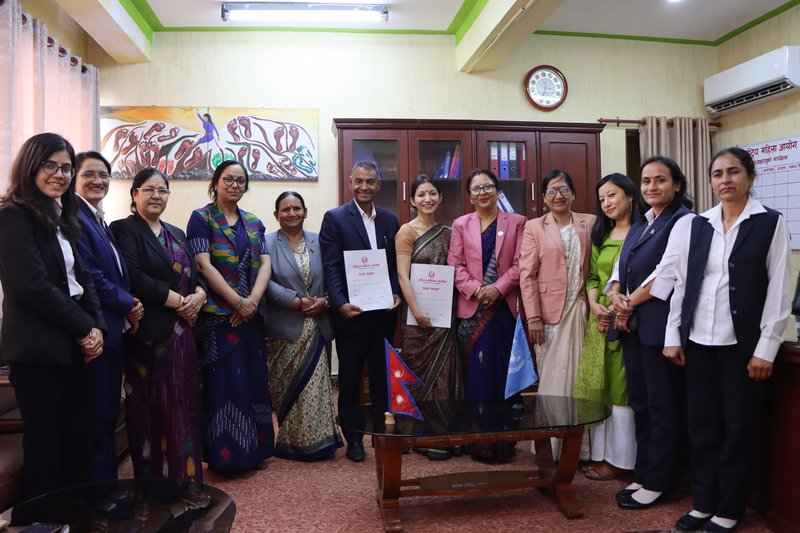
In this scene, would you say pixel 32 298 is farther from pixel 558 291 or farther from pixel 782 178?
pixel 782 178

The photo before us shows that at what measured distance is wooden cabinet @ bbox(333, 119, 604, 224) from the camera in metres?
4.18

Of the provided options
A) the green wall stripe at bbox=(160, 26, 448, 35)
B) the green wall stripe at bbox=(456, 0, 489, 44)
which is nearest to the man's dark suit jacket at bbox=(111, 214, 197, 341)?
the green wall stripe at bbox=(160, 26, 448, 35)

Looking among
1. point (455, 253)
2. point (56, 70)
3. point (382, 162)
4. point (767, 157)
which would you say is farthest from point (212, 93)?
point (767, 157)

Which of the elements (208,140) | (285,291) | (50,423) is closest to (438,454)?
(285,291)

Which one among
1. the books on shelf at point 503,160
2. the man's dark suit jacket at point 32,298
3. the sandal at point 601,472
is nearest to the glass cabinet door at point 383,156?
the books on shelf at point 503,160

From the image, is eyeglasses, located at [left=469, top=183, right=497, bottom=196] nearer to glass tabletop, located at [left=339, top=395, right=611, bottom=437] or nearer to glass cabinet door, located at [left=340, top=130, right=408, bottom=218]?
glass tabletop, located at [left=339, top=395, right=611, bottom=437]

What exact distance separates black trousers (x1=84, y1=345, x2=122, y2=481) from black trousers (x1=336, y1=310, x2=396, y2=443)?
3.63ft

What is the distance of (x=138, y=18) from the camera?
4.07 meters

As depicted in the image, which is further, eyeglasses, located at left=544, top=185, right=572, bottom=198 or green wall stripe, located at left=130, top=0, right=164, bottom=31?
green wall stripe, located at left=130, top=0, right=164, bottom=31

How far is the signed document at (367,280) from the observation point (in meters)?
2.86

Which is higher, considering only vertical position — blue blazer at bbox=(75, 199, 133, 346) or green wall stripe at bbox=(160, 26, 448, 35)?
green wall stripe at bbox=(160, 26, 448, 35)

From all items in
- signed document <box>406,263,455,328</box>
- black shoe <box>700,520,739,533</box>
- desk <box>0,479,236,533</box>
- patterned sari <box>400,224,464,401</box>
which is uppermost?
signed document <box>406,263,455,328</box>

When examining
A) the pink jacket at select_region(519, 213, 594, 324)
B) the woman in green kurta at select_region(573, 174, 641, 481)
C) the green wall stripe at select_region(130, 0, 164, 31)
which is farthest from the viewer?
the green wall stripe at select_region(130, 0, 164, 31)

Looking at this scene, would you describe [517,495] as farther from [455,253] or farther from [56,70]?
[56,70]
